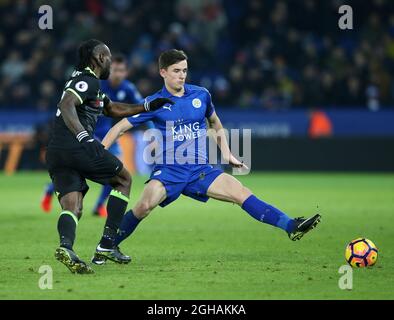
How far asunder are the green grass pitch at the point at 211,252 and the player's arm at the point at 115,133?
3.68ft

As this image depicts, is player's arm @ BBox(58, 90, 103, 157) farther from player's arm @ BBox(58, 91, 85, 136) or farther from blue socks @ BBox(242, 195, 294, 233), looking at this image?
blue socks @ BBox(242, 195, 294, 233)

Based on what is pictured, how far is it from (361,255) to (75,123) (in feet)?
8.98

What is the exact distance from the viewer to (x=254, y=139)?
21.6 metres

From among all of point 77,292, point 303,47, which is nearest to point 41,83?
point 303,47

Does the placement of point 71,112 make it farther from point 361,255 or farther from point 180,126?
point 361,255

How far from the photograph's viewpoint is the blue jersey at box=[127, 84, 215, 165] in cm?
845

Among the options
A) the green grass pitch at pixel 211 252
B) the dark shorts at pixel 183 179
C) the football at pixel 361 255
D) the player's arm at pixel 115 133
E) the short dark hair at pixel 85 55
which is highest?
the short dark hair at pixel 85 55

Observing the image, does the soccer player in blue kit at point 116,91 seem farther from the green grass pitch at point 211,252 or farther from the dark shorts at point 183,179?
the dark shorts at point 183,179

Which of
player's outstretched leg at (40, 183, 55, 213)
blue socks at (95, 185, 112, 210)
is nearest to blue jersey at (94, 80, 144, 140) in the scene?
blue socks at (95, 185, 112, 210)

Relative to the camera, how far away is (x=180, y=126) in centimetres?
848

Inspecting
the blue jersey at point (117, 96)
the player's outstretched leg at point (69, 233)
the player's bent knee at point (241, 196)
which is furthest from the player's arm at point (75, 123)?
the blue jersey at point (117, 96)

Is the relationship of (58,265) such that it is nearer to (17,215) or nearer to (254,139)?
(17,215)

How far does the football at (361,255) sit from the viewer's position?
7.76m

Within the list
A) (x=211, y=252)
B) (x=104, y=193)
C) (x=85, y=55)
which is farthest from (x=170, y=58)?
(x=104, y=193)
